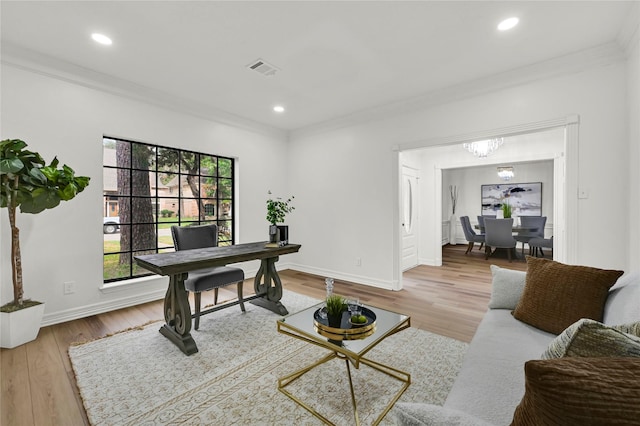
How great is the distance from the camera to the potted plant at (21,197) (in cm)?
230

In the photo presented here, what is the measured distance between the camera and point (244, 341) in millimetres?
2482

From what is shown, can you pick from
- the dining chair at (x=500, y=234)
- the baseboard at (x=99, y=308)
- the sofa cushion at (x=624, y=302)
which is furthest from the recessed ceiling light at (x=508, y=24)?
the dining chair at (x=500, y=234)

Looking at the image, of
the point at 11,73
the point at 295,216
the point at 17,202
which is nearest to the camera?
the point at 17,202

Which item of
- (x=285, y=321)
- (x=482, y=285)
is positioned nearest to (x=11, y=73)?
(x=285, y=321)

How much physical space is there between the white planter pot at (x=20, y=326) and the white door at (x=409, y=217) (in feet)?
15.9

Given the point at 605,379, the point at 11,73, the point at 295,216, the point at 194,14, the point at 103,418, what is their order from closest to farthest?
the point at 605,379 → the point at 103,418 → the point at 194,14 → the point at 11,73 → the point at 295,216

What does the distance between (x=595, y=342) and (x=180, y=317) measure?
2569 millimetres

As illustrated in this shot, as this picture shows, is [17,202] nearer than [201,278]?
Yes

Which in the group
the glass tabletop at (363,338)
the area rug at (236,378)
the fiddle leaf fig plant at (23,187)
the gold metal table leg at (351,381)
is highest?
the fiddle leaf fig plant at (23,187)

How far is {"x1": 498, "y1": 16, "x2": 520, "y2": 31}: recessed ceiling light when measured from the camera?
2.25 meters

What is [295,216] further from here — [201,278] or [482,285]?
[482,285]

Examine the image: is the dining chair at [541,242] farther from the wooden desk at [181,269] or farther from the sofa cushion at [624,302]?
the wooden desk at [181,269]

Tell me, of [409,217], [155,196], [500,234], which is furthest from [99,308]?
[500,234]

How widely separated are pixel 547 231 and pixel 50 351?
977 cm
